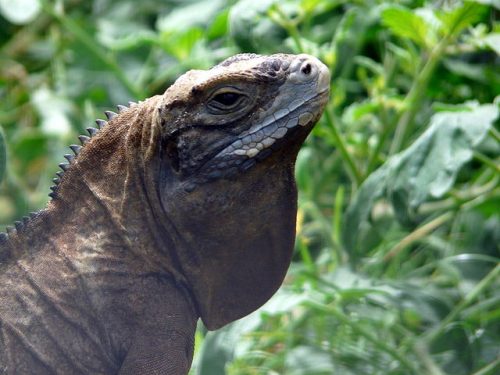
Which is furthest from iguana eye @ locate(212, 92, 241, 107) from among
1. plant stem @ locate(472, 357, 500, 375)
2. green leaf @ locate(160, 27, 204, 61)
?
green leaf @ locate(160, 27, 204, 61)

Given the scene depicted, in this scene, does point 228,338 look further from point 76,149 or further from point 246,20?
point 246,20

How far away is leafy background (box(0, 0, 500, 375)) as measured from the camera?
2691 millimetres

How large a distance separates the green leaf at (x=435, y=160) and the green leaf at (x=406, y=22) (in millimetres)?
327

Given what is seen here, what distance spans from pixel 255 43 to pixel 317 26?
1.59 meters

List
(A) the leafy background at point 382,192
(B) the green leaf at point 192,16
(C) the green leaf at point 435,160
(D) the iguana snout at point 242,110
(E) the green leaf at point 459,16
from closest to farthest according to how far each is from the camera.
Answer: (D) the iguana snout at point 242,110, (C) the green leaf at point 435,160, (A) the leafy background at point 382,192, (E) the green leaf at point 459,16, (B) the green leaf at point 192,16

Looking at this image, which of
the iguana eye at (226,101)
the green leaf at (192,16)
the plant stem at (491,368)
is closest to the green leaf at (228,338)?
the plant stem at (491,368)

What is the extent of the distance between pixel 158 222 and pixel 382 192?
37.9 inches

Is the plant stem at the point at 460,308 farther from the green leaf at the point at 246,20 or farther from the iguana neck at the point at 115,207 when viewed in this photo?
the iguana neck at the point at 115,207

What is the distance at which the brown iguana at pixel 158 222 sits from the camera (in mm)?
1955

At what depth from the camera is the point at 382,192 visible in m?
2.84

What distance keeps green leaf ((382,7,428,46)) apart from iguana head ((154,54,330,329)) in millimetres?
941

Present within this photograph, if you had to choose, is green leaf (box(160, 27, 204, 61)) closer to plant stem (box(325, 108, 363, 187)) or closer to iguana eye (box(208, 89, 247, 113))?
plant stem (box(325, 108, 363, 187))

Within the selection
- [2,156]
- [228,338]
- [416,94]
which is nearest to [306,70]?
[2,156]

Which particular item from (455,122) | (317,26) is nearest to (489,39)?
(455,122)
